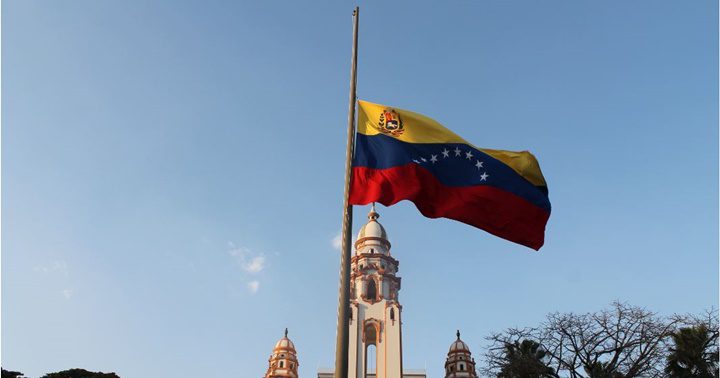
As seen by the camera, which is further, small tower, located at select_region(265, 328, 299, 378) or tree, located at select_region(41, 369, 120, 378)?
small tower, located at select_region(265, 328, 299, 378)

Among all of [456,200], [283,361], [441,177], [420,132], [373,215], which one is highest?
[373,215]

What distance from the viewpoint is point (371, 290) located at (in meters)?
55.0

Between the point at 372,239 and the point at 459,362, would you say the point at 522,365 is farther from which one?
the point at 372,239

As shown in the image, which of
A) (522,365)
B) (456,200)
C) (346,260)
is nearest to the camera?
(346,260)

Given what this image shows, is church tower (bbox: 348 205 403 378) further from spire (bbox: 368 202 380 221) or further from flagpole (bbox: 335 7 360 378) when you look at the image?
flagpole (bbox: 335 7 360 378)

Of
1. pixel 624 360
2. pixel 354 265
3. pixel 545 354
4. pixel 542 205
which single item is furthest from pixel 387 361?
pixel 542 205

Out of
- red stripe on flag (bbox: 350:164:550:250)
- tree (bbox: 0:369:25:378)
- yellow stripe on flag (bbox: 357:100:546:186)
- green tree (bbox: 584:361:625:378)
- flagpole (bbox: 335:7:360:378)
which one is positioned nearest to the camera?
flagpole (bbox: 335:7:360:378)

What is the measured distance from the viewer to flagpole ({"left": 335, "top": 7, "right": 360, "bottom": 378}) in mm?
9609

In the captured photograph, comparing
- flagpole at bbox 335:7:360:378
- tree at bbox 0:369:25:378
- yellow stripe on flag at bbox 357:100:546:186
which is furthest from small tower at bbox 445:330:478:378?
flagpole at bbox 335:7:360:378

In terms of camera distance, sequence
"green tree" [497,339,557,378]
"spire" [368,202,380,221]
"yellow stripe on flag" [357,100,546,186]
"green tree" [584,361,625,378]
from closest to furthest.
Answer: "yellow stripe on flag" [357,100,546,186], "green tree" [584,361,625,378], "green tree" [497,339,557,378], "spire" [368,202,380,221]

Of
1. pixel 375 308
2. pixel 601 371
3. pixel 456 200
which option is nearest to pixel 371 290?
pixel 375 308

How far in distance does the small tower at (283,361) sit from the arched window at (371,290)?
28.9 feet

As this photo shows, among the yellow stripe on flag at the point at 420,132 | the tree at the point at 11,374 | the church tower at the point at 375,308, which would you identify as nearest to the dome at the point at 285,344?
the church tower at the point at 375,308

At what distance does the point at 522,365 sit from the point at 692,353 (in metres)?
8.70
